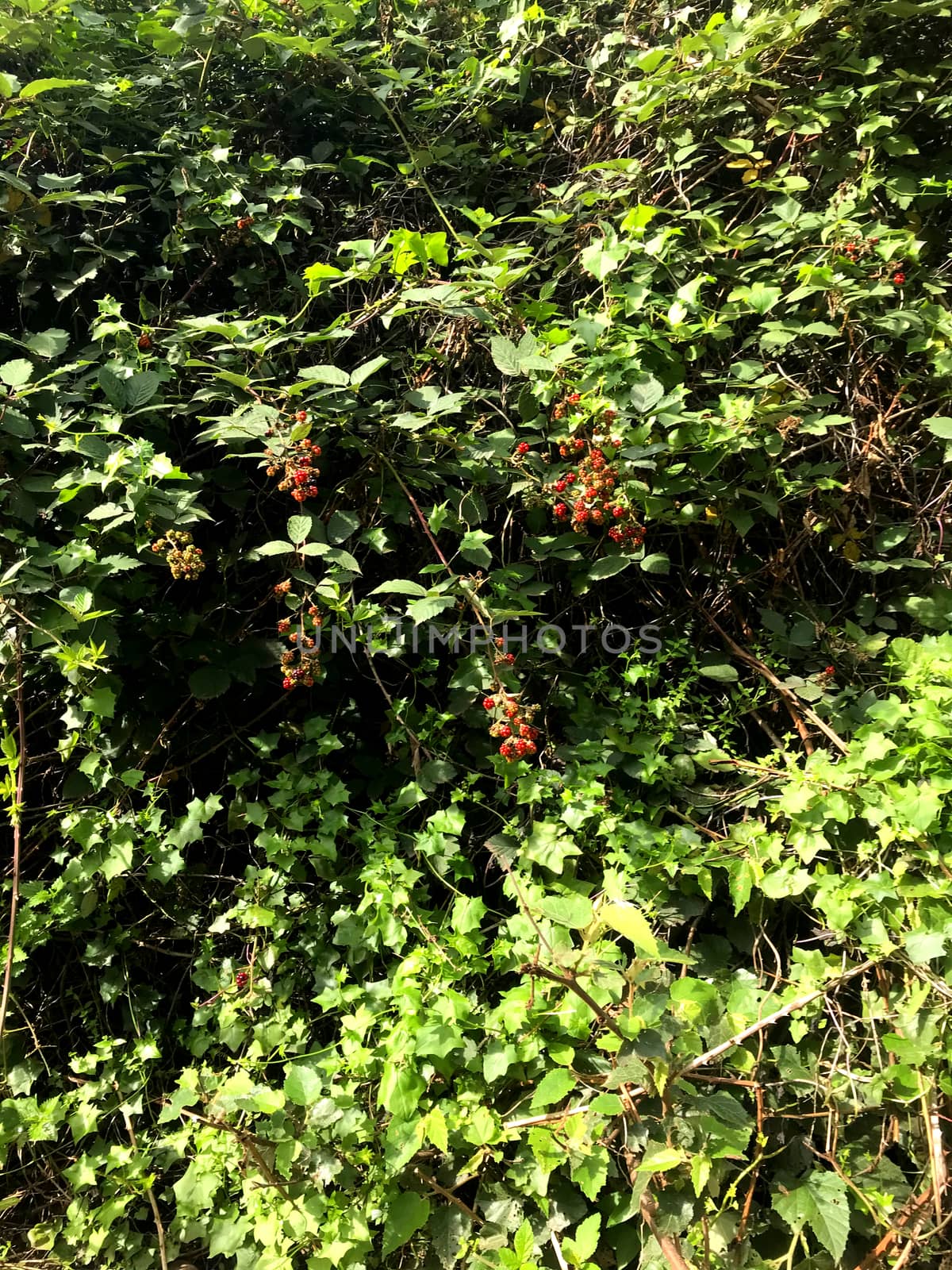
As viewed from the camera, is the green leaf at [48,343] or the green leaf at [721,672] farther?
the green leaf at [721,672]

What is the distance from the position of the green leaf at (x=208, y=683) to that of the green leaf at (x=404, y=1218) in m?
0.89

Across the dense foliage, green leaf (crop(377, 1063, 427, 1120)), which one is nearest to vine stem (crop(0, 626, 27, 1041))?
the dense foliage

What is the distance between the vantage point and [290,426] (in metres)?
1.37

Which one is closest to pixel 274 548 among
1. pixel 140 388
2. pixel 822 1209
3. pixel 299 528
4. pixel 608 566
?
pixel 299 528

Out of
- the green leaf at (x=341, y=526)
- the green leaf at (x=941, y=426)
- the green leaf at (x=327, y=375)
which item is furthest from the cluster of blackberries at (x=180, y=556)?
the green leaf at (x=941, y=426)

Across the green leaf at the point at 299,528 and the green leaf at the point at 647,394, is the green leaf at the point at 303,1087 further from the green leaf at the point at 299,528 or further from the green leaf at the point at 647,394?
the green leaf at the point at 647,394

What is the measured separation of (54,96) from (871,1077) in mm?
2571

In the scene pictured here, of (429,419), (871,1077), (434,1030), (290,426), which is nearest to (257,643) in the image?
(290,426)

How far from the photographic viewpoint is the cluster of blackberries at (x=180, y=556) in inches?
48.5

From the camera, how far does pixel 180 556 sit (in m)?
1.24

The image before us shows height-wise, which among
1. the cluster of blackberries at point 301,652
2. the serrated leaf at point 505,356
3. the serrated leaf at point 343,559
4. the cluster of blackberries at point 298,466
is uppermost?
the serrated leaf at point 505,356

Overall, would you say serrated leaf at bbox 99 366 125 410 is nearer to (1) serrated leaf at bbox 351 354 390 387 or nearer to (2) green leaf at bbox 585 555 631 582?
(1) serrated leaf at bbox 351 354 390 387

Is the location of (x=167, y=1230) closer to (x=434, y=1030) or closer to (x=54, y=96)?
(x=434, y=1030)

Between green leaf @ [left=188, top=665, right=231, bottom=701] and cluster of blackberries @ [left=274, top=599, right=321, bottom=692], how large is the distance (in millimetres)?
153
